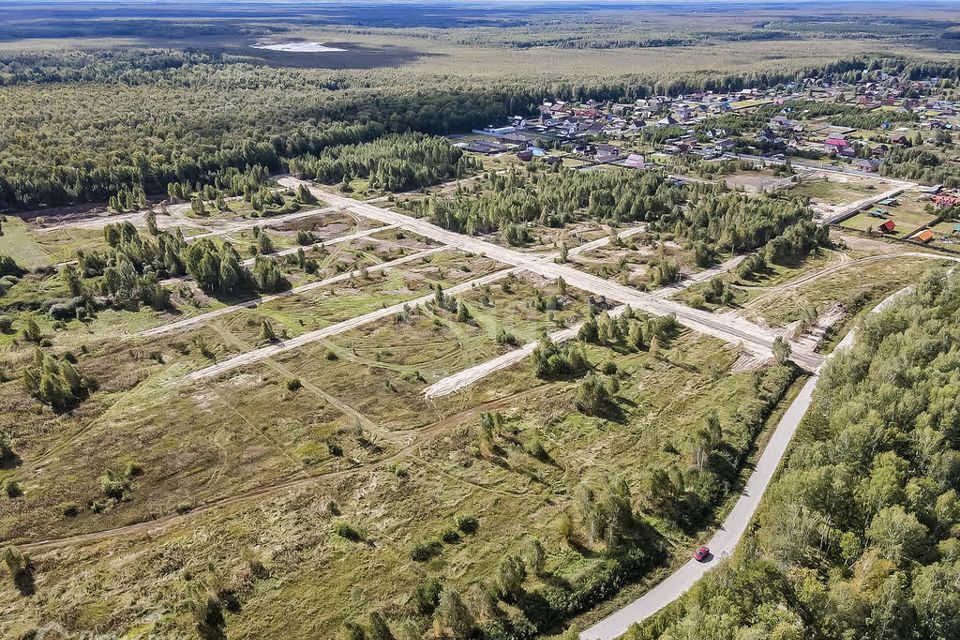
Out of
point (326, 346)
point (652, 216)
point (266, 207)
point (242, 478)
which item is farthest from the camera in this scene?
point (266, 207)

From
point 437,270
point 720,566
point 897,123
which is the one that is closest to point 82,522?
point 720,566

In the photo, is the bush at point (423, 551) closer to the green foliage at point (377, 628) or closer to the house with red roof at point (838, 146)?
the green foliage at point (377, 628)

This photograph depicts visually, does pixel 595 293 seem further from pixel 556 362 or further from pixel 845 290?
pixel 845 290

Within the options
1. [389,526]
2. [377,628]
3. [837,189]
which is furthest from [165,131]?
[837,189]

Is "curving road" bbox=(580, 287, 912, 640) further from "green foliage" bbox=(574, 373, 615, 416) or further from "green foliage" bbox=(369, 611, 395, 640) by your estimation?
"green foliage" bbox=(574, 373, 615, 416)

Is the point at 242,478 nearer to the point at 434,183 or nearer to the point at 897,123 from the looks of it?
the point at 434,183

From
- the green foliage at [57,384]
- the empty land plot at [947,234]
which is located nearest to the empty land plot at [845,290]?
the empty land plot at [947,234]

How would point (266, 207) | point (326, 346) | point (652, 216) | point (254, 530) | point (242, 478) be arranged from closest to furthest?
point (254, 530) → point (242, 478) → point (326, 346) → point (652, 216) → point (266, 207)
